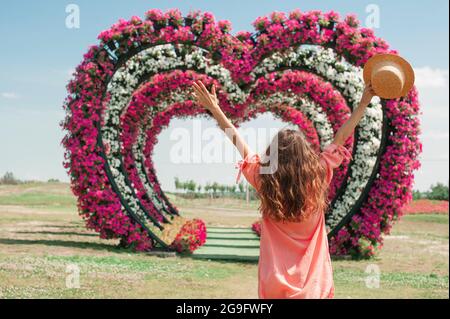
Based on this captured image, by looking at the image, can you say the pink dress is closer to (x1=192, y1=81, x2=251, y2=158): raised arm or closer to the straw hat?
(x1=192, y1=81, x2=251, y2=158): raised arm

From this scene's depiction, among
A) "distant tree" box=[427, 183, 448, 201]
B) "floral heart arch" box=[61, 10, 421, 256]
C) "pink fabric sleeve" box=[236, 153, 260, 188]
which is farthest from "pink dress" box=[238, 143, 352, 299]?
"distant tree" box=[427, 183, 448, 201]

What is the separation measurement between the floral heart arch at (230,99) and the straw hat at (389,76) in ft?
21.2

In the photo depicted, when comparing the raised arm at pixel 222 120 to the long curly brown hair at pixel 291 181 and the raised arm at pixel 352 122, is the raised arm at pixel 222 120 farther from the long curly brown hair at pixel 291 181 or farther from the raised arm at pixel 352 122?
the raised arm at pixel 352 122

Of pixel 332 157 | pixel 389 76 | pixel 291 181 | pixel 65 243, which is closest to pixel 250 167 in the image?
pixel 291 181

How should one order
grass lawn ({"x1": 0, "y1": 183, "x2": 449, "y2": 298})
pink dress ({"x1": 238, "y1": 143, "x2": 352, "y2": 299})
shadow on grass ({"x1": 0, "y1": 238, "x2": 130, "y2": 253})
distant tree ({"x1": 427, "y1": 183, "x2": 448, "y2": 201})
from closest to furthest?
pink dress ({"x1": 238, "y1": 143, "x2": 352, "y2": 299}) < grass lawn ({"x1": 0, "y1": 183, "x2": 449, "y2": 298}) < shadow on grass ({"x1": 0, "y1": 238, "x2": 130, "y2": 253}) < distant tree ({"x1": 427, "y1": 183, "x2": 448, "y2": 201})

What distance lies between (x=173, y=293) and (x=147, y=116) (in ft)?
24.0

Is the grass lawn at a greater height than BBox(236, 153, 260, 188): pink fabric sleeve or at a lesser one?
lesser

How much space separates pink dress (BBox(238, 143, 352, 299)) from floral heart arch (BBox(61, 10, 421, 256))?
22.8 ft

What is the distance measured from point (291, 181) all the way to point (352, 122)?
21.0 inches

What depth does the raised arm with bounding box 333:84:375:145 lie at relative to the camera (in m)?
2.79

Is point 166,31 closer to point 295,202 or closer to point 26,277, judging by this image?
point 26,277

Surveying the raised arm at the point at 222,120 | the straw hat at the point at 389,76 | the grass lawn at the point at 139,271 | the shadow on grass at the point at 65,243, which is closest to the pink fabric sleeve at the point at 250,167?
the raised arm at the point at 222,120

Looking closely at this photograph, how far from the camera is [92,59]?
9.45 meters

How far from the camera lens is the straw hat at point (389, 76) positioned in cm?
279
